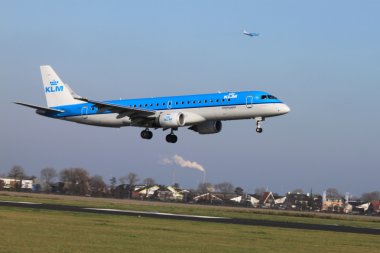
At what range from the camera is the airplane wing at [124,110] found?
60.7 meters

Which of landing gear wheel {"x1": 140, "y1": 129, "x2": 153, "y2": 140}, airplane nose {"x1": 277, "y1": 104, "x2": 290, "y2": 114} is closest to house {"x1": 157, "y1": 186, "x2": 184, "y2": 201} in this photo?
A: landing gear wheel {"x1": 140, "y1": 129, "x2": 153, "y2": 140}

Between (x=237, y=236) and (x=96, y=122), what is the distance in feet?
116

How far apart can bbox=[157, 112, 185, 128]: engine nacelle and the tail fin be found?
12.5 metres

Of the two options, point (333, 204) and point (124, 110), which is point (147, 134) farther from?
point (333, 204)

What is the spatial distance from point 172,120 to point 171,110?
1834 millimetres

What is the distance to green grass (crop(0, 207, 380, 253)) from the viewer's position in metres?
26.7

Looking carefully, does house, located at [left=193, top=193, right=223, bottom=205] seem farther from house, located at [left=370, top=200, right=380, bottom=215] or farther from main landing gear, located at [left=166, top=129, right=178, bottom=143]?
main landing gear, located at [left=166, top=129, right=178, bottom=143]

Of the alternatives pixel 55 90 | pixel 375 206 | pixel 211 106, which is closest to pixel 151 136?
pixel 211 106

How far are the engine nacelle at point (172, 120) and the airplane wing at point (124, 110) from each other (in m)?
1.25

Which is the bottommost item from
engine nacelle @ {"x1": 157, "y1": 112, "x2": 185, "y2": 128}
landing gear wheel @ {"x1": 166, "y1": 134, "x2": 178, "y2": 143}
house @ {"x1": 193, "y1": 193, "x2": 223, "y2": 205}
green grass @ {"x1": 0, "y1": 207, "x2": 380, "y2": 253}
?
green grass @ {"x1": 0, "y1": 207, "x2": 380, "y2": 253}

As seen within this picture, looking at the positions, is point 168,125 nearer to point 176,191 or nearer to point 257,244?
point 257,244

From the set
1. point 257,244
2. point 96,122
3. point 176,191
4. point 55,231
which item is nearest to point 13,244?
point 55,231

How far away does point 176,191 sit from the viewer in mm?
161250

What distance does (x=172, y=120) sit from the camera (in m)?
60.1
